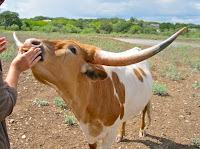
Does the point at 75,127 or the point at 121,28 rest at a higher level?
the point at 121,28

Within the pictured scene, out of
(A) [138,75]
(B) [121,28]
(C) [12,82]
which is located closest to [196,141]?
(A) [138,75]

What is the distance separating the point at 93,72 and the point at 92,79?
0.36 ft

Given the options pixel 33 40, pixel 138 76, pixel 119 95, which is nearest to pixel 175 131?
pixel 138 76

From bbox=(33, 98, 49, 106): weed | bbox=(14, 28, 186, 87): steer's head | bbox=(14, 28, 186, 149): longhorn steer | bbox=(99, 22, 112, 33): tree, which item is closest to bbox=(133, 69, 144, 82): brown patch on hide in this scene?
bbox=(14, 28, 186, 149): longhorn steer

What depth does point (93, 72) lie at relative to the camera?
2639 mm

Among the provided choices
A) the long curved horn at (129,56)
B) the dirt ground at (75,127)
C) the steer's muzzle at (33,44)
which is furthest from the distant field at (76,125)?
the steer's muzzle at (33,44)

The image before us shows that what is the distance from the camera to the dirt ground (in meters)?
4.46

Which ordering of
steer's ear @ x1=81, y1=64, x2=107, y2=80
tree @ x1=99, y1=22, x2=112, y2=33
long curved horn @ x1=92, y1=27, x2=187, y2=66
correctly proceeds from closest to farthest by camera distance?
long curved horn @ x1=92, y1=27, x2=187, y2=66
steer's ear @ x1=81, y1=64, x2=107, y2=80
tree @ x1=99, y1=22, x2=112, y2=33

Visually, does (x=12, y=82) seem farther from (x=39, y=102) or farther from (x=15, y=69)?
(x=39, y=102)

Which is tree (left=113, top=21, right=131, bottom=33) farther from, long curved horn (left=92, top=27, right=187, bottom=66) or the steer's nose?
the steer's nose

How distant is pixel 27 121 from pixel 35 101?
92cm

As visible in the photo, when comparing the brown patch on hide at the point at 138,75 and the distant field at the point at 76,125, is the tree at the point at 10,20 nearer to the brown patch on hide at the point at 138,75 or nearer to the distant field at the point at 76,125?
the distant field at the point at 76,125

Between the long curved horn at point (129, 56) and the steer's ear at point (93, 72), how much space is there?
93 millimetres

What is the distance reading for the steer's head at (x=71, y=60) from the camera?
2.26 meters
